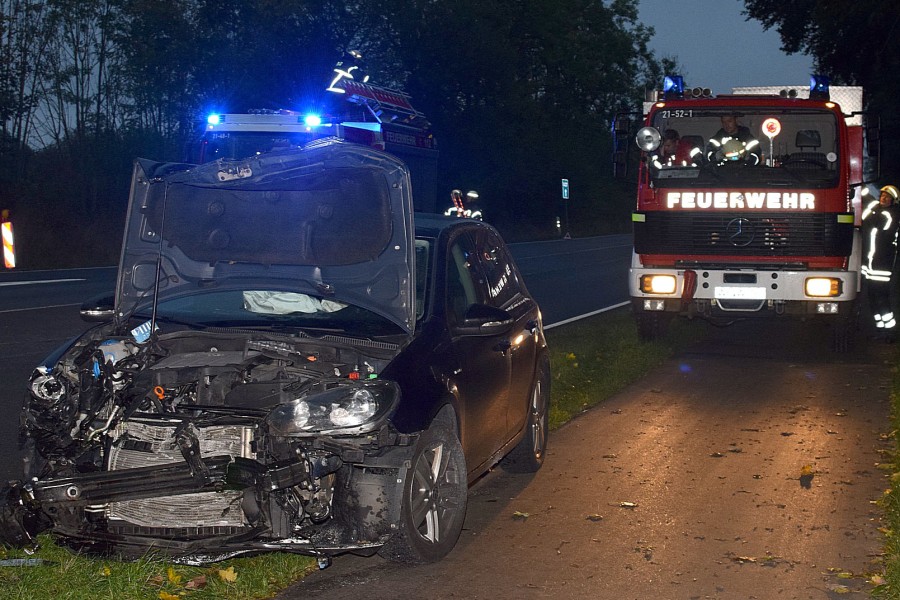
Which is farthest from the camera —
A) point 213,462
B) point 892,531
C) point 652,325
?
point 652,325

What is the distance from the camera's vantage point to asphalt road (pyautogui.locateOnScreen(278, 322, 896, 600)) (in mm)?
5305

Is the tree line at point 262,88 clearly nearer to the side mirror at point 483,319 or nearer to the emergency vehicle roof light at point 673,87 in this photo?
the emergency vehicle roof light at point 673,87

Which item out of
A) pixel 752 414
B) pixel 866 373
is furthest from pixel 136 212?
pixel 866 373

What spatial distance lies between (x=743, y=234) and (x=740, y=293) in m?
0.63

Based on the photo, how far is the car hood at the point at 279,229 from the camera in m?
5.91

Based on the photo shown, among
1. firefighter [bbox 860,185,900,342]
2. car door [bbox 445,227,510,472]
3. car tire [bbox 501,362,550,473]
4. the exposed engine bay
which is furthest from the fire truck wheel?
the exposed engine bay

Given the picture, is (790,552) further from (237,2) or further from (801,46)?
(237,2)

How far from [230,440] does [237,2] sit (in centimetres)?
4024

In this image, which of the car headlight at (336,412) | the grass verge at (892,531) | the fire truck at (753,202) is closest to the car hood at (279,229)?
the car headlight at (336,412)

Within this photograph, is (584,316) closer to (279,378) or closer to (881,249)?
(881,249)

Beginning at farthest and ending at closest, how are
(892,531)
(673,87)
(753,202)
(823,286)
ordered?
(673,87), (753,202), (823,286), (892,531)

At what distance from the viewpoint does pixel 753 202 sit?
13.0 m

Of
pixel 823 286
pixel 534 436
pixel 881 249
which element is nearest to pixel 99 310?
pixel 534 436

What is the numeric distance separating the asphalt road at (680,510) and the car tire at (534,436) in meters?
0.09
